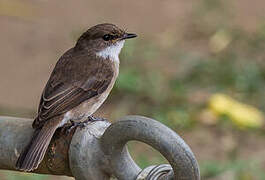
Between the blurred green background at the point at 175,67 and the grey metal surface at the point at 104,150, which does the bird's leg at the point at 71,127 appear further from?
the blurred green background at the point at 175,67

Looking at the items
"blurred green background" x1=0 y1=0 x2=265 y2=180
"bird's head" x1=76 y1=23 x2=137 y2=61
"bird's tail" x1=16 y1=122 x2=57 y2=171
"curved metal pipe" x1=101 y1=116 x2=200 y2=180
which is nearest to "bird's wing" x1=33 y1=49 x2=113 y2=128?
"bird's head" x1=76 y1=23 x2=137 y2=61

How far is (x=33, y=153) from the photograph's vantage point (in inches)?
156

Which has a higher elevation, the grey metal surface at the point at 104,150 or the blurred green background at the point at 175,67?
the grey metal surface at the point at 104,150

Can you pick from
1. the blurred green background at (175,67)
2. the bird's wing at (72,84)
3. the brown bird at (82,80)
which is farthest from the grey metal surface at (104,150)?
the blurred green background at (175,67)

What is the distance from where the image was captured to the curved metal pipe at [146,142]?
325 centimetres

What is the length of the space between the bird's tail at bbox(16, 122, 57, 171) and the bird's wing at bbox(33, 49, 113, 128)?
31.7 inches

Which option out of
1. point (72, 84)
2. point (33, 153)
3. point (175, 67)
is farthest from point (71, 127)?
point (175, 67)

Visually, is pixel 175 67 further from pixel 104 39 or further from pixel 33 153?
pixel 33 153

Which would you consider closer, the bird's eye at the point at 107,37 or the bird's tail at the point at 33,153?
the bird's tail at the point at 33,153

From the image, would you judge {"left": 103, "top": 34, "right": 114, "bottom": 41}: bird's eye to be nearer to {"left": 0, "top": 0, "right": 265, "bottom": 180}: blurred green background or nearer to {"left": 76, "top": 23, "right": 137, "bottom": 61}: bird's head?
{"left": 76, "top": 23, "right": 137, "bottom": 61}: bird's head

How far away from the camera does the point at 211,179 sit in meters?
7.09

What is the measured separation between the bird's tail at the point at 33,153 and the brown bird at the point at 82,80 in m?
0.31

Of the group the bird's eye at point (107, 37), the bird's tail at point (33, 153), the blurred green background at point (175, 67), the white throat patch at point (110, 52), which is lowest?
the blurred green background at point (175, 67)

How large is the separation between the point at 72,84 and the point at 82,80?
0.12m
